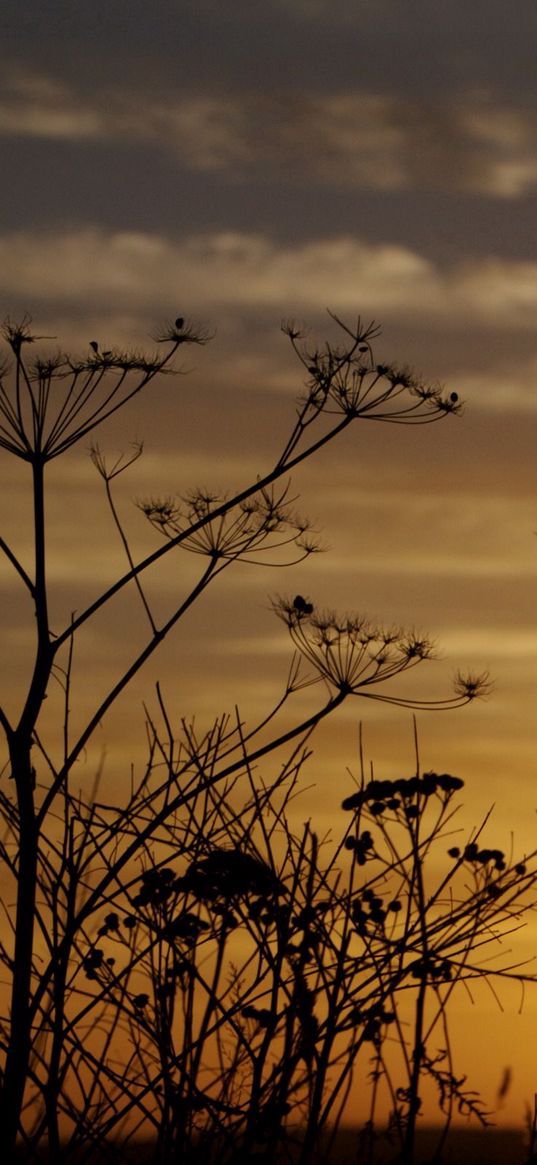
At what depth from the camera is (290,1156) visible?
893 centimetres

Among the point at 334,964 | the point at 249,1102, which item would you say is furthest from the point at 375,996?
the point at 249,1102

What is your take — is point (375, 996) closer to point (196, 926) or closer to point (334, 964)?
point (334, 964)

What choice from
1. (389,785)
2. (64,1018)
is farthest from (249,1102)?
(389,785)

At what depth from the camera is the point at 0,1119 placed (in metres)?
Answer: 8.88

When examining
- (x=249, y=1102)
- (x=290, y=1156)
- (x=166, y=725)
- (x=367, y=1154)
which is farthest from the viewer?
(x=367, y=1154)

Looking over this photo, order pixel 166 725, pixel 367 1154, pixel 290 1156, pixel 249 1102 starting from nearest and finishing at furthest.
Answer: pixel 249 1102
pixel 290 1156
pixel 166 725
pixel 367 1154

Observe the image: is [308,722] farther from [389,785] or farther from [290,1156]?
[290,1156]

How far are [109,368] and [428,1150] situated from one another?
223 inches

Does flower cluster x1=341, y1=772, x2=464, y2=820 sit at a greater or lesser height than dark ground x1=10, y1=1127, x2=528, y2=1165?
greater

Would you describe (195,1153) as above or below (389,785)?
below

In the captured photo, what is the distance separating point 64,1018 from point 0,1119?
72 centimetres

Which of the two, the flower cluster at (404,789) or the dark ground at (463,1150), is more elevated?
the flower cluster at (404,789)

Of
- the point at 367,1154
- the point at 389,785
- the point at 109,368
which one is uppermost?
the point at 109,368

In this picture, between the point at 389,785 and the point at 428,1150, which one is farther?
the point at 389,785
